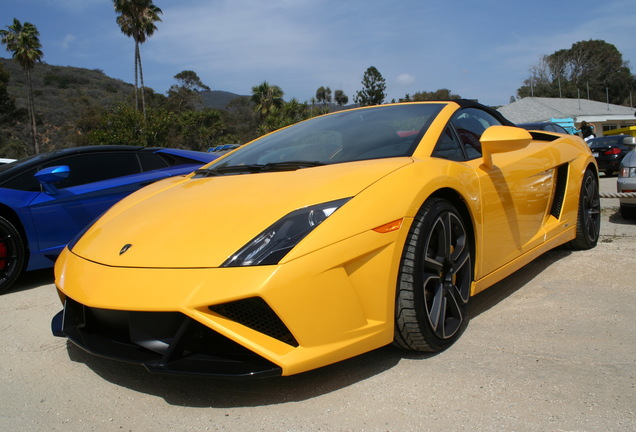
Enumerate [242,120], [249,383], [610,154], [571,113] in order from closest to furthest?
[249,383]
[610,154]
[571,113]
[242,120]

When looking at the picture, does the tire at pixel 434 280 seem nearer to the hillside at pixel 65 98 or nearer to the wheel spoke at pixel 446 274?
the wheel spoke at pixel 446 274

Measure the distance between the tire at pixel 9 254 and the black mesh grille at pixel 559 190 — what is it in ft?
13.0

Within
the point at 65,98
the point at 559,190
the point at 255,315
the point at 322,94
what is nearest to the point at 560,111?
the point at 559,190


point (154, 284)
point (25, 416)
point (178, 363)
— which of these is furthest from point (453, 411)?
point (25, 416)

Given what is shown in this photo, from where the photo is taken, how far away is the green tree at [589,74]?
73375 mm

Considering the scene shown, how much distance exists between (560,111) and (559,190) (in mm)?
46379

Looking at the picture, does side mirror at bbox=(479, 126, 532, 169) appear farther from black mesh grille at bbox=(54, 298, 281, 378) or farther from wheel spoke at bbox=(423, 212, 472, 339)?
black mesh grille at bbox=(54, 298, 281, 378)

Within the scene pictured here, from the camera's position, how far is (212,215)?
216cm

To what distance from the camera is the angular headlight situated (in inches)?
72.3

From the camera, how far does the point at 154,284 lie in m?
1.87

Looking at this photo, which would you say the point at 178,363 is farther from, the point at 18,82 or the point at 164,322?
the point at 18,82

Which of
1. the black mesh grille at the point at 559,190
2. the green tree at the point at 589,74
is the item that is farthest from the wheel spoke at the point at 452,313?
the green tree at the point at 589,74

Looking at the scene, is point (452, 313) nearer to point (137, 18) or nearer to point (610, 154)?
point (610, 154)

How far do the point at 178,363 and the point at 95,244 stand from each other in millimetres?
872
